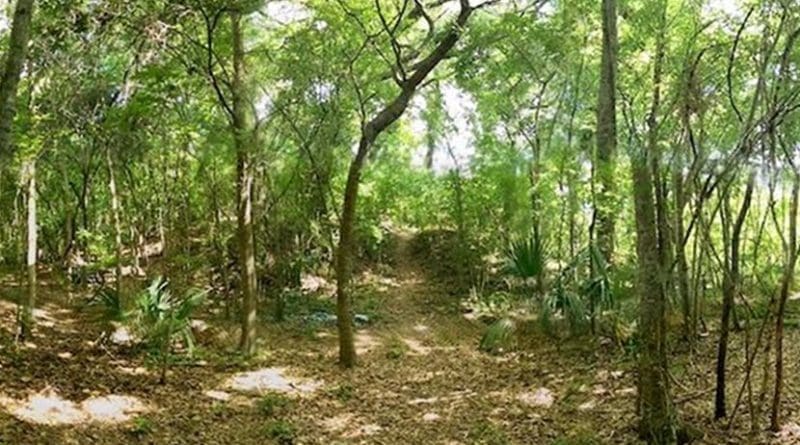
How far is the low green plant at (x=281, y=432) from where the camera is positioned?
776 centimetres

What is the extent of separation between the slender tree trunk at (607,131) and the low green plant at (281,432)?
191 inches

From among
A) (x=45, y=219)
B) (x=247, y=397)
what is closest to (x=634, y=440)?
(x=247, y=397)

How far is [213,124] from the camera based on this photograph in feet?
41.9

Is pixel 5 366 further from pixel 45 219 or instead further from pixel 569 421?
pixel 45 219

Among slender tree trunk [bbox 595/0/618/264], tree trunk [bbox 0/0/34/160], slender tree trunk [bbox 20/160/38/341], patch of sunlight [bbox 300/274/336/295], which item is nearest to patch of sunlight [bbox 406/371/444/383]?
slender tree trunk [bbox 595/0/618/264]

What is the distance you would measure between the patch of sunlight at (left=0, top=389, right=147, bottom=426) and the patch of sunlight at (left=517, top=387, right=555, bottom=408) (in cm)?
472

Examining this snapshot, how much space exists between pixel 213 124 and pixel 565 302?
23.9 feet

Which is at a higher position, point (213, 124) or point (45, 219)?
point (213, 124)

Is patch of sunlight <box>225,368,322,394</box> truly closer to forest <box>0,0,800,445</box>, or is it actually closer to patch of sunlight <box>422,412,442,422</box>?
forest <box>0,0,800,445</box>

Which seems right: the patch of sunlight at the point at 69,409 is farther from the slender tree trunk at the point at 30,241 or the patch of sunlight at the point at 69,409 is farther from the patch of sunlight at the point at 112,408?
the slender tree trunk at the point at 30,241

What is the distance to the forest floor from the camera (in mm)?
7398

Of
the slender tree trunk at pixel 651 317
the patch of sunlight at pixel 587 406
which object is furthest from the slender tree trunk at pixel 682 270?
the patch of sunlight at pixel 587 406

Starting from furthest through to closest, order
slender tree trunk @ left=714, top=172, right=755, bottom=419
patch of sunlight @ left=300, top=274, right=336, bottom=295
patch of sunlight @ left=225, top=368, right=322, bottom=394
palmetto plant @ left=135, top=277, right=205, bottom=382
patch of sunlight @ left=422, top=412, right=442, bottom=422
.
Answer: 1. patch of sunlight @ left=300, top=274, right=336, bottom=295
2. patch of sunlight @ left=225, top=368, right=322, bottom=394
3. palmetto plant @ left=135, top=277, right=205, bottom=382
4. patch of sunlight @ left=422, top=412, right=442, bottom=422
5. slender tree trunk @ left=714, top=172, right=755, bottom=419

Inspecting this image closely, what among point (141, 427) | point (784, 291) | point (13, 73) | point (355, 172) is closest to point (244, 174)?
point (355, 172)
